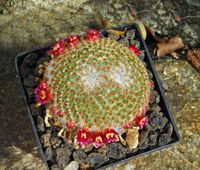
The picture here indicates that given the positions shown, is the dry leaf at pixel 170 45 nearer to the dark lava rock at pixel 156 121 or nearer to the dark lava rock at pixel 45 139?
the dark lava rock at pixel 156 121

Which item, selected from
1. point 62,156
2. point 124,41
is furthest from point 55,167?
point 124,41

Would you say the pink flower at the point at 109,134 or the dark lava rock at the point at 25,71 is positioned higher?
the dark lava rock at the point at 25,71

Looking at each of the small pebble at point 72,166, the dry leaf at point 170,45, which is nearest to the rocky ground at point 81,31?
the dry leaf at point 170,45

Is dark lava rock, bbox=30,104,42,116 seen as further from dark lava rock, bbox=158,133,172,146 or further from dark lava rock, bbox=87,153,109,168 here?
dark lava rock, bbox=158,133,172,146

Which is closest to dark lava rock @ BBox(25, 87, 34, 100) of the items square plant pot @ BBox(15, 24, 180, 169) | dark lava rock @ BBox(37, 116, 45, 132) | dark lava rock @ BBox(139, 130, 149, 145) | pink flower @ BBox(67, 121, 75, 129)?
square plant pot @ BBox(15, 24, 180, 169)

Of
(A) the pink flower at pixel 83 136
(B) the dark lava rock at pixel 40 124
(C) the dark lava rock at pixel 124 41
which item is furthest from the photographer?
(C) the dark lava rock at pixel 124 41

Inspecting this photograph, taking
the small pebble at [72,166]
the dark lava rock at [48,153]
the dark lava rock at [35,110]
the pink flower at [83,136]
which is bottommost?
the small pebble at [72,166]
